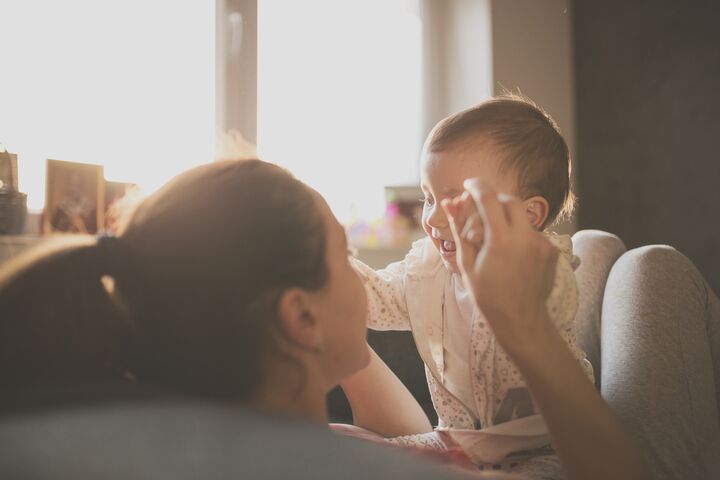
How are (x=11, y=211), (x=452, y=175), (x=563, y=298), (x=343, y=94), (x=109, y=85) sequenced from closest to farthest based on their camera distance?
(x=563, y=298) < (x=452, y=175) < (x=11, y=211) < (x=109, y=85) < (x=343, y=94)

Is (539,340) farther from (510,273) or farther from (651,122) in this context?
(651,122)

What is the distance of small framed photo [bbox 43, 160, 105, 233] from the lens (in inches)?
86.1

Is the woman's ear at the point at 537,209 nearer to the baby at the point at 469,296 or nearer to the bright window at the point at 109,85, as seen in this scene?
the baby at the point at 469,296

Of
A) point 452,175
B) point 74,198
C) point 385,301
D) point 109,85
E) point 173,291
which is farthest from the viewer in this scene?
point 109,85

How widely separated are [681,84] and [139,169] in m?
2.72

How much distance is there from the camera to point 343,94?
3.26 metres

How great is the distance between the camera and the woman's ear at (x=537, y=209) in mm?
1220

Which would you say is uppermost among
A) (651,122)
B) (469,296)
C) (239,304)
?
(651,122)

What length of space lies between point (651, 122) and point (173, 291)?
3.32 meters

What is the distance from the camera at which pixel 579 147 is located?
3.42 metres

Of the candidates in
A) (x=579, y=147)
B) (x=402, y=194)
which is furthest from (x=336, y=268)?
(x=579, y=147)

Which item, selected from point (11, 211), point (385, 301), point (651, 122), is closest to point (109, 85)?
point (11, 211)

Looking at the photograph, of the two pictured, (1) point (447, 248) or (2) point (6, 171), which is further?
(2) point (6, 171)

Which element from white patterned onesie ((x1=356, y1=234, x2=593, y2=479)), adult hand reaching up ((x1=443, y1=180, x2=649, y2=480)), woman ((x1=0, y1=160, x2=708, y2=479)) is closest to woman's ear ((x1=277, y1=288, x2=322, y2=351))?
woman ((x1=0, y1=160, x2=708, y2=479))
